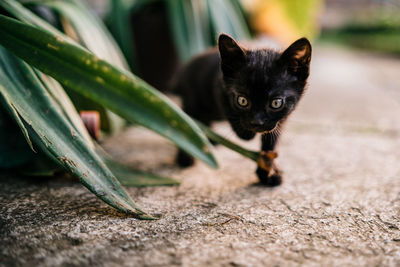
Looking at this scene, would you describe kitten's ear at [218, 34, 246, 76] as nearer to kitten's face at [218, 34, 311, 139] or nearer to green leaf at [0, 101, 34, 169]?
kitten's face at [218, 34, 311, 139]

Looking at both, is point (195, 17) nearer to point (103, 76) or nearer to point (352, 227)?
point (103, 76)

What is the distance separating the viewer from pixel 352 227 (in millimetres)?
887

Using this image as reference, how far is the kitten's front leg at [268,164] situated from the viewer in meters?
1.12

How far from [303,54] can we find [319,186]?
0.42 metres

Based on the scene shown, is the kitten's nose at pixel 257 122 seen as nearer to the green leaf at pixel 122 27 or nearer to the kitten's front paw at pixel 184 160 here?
the kitten's front paw at pixel 184 160

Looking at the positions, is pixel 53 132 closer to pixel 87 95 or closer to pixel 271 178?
pixel 87 95

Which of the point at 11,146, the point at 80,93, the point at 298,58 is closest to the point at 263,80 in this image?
the point at 298,58

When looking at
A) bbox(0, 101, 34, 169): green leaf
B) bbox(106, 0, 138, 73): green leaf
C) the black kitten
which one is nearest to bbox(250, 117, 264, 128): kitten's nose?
the black kitten

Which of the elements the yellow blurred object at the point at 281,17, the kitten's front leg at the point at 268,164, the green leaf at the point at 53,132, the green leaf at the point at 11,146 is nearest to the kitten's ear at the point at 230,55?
the kitten's front leg at the point at 268,164

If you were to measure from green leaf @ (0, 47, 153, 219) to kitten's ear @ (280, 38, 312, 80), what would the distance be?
63 centimetres

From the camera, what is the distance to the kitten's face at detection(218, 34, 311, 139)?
3.56ft

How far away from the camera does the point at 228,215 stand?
37.0 inches

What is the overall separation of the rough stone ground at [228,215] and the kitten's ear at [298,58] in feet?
1.19

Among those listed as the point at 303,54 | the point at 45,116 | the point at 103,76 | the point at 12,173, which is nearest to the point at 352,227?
the point at 303,54
